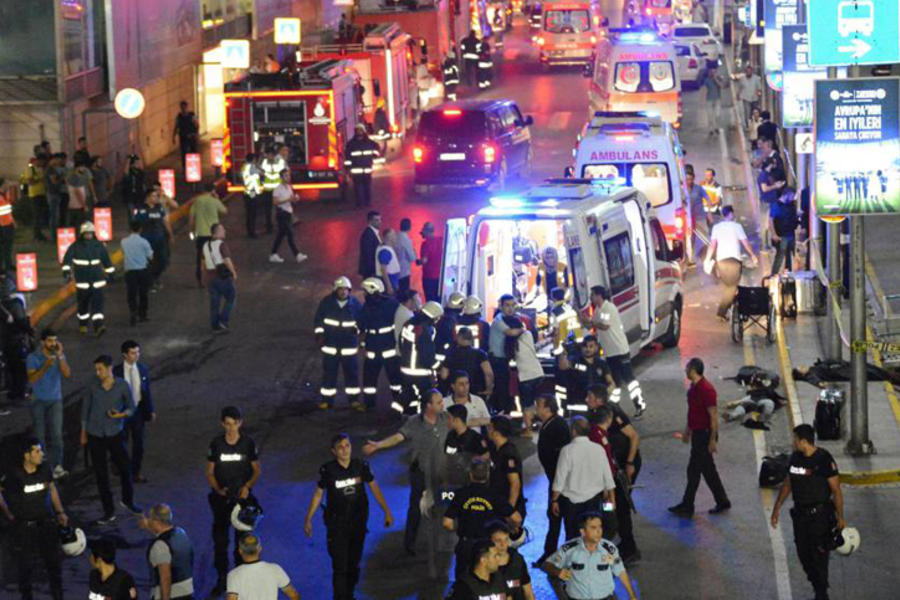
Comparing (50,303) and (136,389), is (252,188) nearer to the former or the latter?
(50,303)

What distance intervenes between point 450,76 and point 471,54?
3.08 metres

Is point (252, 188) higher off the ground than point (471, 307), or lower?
higher

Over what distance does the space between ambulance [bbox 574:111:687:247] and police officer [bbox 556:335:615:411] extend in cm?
903

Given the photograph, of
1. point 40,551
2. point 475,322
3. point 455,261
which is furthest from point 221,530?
point 455,261

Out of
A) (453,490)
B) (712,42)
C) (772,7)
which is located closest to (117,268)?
(772,7)

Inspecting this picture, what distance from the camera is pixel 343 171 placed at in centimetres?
3431

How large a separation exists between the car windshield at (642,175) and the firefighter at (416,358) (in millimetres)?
8231

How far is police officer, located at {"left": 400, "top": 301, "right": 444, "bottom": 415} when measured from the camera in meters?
18.2

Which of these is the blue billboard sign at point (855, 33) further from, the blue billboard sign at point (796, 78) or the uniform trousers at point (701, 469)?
the blue billboard sign at point (796, 78)

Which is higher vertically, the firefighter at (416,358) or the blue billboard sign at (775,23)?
the blue billboard sign at (775,23)

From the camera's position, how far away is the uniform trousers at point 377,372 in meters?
19.2

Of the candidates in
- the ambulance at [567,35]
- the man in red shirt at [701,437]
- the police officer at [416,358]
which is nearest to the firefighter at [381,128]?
the ambulance at [567,35]

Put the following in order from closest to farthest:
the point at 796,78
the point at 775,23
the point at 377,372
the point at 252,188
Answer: the point at 377,372
the point at 796,78
the point at 775,23
the point at 252,188

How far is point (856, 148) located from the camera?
17.2 metres
